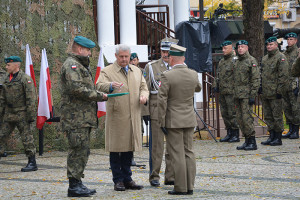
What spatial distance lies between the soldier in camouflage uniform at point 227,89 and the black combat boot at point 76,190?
Result: 6.55m

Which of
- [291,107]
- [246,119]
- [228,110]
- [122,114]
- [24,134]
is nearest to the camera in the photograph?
[122,114]

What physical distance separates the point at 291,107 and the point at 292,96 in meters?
0.32

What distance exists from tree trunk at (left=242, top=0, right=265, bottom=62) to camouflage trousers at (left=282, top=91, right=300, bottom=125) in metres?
5.81

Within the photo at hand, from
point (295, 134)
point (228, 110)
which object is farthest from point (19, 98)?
point (295, 134)

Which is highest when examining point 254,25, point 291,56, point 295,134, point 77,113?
point 254,25

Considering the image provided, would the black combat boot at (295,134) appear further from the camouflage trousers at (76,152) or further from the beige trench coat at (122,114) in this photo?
the camouflage trousers at (76,152)

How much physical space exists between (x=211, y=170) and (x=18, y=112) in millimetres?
3377

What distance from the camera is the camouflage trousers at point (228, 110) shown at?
44.4 ft

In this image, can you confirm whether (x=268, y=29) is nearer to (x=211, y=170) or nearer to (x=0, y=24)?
(x=0, y=24)

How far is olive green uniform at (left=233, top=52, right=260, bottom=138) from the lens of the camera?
1191 centimetres

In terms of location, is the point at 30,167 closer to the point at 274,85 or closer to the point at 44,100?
the point at 44,100

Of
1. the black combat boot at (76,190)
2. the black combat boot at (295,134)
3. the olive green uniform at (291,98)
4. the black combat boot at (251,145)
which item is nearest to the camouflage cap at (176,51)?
the black combat boot at (76,190)

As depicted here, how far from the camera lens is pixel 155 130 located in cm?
823

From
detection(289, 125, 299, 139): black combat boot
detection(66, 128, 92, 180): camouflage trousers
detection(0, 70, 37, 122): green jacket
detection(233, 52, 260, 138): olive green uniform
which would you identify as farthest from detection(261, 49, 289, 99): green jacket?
detection(66, 128, 92, 180): camouflage trousers
